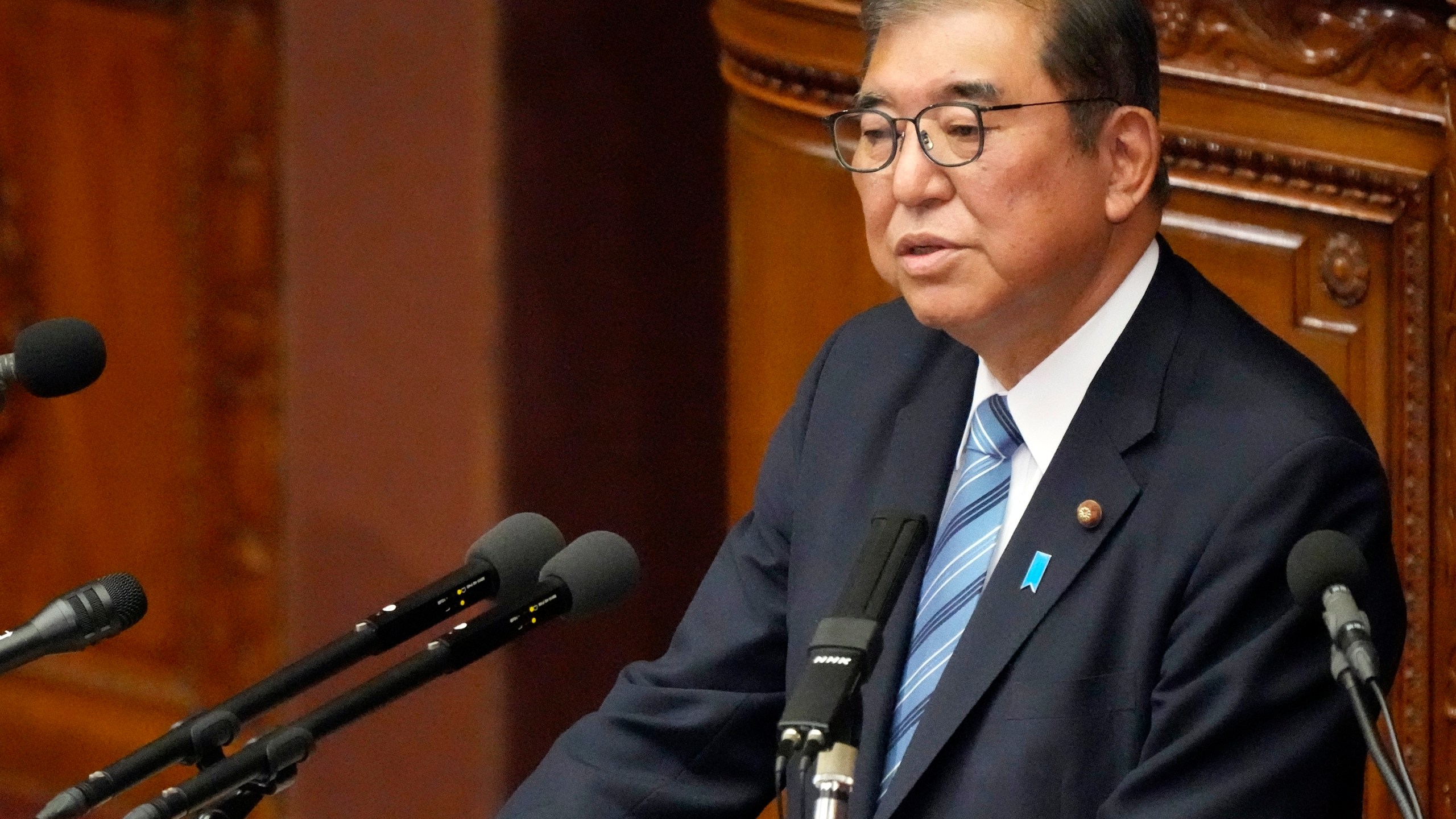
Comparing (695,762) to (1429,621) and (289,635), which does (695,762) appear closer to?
(1429,621)

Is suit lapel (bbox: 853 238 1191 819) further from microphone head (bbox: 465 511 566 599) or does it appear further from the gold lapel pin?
microphone head (bbox: 465 511 566 599)

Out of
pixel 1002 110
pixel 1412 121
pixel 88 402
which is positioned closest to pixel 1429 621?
pixel 1412 121

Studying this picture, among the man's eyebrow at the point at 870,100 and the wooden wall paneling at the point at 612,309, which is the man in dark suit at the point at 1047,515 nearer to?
the man's eyebrow at the point at 870,100

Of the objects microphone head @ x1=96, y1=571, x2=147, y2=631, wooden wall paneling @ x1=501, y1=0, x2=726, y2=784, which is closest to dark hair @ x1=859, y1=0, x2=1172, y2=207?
microphone head @ x1=96, y1=571, x2=147, y2=631

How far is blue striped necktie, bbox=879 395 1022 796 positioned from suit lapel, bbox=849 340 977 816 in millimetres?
12

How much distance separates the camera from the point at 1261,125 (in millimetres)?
3018

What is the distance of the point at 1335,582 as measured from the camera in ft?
5.78

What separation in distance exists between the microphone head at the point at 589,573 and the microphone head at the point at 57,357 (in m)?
0.45

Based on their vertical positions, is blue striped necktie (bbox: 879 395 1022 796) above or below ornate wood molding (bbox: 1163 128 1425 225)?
below

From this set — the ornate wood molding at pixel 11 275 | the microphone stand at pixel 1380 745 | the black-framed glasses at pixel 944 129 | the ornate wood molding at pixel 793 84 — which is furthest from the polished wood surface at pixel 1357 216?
the ornate wood molding at pixel 11 275

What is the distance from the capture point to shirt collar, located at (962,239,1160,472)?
88.8 inches

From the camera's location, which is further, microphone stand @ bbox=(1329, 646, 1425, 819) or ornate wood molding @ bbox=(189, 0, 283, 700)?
ornate wood molding @ bbox=(189, 0, 283, 700)

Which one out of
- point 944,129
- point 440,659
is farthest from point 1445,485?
point 440,659

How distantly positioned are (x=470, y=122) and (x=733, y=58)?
43cm
